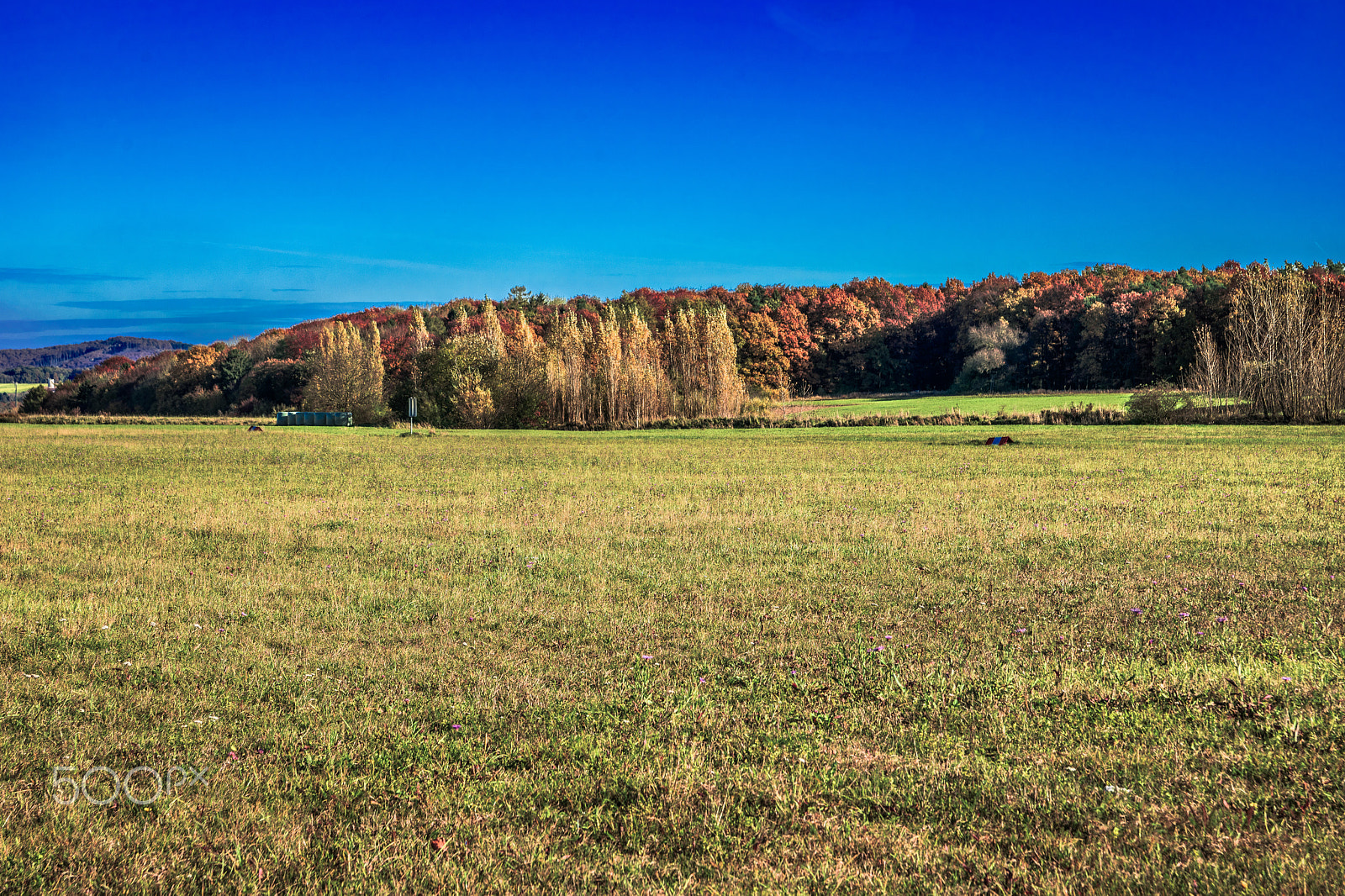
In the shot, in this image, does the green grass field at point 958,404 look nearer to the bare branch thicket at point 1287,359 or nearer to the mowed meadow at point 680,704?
the bare branch thicket at point 1287,359

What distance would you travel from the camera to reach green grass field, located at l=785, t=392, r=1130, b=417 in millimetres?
54938

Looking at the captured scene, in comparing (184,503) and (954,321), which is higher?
(954,321)

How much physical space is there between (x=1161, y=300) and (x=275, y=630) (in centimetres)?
7991

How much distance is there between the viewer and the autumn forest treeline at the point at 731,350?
54.0 metres

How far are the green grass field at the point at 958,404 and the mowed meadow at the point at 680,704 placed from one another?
4433 centimetres

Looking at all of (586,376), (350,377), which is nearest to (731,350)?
(586,376)

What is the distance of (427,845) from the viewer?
3.43 m

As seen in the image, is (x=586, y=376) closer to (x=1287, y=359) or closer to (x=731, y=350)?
(x=731, y=350)

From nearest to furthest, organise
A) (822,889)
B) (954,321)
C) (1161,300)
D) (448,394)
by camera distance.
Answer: (822,889) < (448,394) < (1161,300) < (954,321)

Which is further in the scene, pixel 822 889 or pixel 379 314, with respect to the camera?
pixel 379 314

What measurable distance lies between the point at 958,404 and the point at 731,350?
1990 cm

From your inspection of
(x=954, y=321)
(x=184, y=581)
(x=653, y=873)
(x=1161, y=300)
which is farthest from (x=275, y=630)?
(x=954, y=321)

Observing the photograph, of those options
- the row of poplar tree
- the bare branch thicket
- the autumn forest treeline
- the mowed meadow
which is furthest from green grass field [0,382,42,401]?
the bare branch thicket

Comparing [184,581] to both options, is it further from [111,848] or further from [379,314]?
[379,314]
